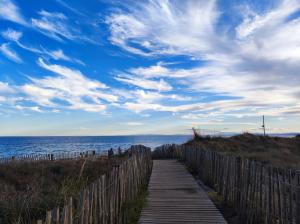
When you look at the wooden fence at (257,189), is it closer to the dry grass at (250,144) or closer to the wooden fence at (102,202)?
the wooden fence at (102,202)

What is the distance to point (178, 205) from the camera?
8.25m

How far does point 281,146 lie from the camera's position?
93.7 ft

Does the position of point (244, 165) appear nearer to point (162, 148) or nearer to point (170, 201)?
point (170, 201)

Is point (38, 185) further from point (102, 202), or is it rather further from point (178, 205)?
point (102, 202)

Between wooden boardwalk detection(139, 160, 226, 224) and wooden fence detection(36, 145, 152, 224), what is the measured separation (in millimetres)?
554

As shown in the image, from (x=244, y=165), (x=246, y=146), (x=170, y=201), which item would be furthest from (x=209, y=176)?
(x=246, y=146)

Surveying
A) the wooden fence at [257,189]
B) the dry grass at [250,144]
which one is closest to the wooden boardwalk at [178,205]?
the wooden fence at [257,189]

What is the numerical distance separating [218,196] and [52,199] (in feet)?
14.0

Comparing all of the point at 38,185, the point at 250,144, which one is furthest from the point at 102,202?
the point at 250,144

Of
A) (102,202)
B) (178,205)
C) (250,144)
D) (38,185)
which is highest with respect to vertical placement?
(250,144)

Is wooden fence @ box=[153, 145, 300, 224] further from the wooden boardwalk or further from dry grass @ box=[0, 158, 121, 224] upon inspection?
dry grass @ box=[0, 158, 121, 224]

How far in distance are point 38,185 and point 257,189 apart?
7.55m

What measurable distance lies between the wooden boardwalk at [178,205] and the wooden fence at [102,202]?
1.82 ft

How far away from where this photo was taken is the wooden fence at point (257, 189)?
509 centimetres
